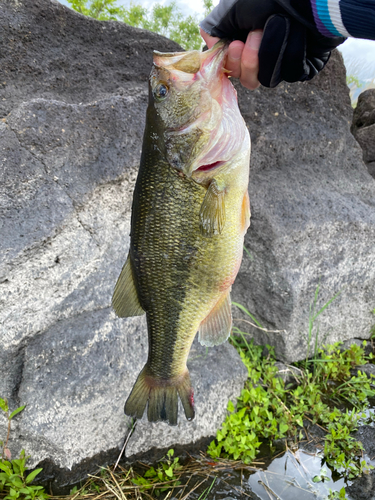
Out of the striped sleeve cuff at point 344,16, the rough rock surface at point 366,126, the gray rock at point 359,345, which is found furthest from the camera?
the rough rock surface at point 366,126

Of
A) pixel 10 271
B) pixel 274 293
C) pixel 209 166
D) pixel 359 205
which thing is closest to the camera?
pixel 209 166

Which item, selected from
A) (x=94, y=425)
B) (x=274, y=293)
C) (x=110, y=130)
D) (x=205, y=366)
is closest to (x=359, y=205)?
(x=274, y=293)

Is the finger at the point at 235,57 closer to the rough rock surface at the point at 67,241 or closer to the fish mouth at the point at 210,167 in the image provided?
the fish mouth at the point at 210,167

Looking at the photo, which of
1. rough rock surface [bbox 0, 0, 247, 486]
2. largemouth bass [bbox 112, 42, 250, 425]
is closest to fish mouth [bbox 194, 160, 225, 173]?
largemouth bass [bbox 112, 42, 250, 425]

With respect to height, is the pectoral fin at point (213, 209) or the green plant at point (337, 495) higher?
the pectoral fin at point (213, 209)

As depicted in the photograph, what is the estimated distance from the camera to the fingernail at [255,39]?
1353mm

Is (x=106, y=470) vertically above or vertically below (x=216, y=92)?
below

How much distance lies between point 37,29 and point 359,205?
305cm

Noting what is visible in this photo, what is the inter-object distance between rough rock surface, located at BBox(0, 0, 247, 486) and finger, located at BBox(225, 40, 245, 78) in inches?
47.7

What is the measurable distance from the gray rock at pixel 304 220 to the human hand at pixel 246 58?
182cm

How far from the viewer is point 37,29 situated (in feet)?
8.05

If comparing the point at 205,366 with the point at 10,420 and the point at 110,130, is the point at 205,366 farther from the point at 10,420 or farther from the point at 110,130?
the point at 110,130

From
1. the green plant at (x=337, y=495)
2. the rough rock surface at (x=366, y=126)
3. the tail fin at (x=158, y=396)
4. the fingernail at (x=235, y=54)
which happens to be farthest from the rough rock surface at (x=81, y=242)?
the rough rock surface at (x=366, y=126)

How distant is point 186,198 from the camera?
1455 millimetres
